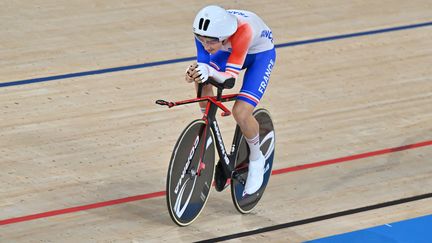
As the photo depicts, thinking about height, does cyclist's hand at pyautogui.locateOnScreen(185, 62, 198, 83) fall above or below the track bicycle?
above

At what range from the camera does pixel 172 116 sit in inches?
289

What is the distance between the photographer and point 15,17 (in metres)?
9.39

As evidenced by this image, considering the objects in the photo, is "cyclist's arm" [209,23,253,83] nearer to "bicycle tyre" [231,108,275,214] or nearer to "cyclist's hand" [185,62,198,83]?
"cyclist's hand" [185,62,198,83]

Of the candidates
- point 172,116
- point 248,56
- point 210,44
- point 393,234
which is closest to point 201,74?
point 210,44

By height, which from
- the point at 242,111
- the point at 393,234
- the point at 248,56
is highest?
the point at 248,56

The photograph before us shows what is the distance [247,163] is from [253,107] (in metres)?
0.49

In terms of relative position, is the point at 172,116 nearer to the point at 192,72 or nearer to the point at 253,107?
the point at 253,107

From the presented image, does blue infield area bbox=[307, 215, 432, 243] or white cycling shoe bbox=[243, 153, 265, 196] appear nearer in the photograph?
blue infield area bbox=[307, 215, 432, 243]

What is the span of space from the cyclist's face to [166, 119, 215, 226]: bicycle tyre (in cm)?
38

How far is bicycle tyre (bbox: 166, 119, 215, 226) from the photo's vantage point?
17.6 feet

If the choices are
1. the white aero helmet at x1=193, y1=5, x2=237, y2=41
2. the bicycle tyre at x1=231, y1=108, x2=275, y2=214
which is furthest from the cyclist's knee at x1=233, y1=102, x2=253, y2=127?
the white aero helmet at x1=193, y1=5, x2=237, y2=41

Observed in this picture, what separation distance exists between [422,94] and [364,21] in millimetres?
1880

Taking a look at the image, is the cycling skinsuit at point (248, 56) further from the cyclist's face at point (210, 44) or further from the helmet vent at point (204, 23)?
the helmet vent at point (204, 23)

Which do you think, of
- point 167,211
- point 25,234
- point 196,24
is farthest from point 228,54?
point 25,234
